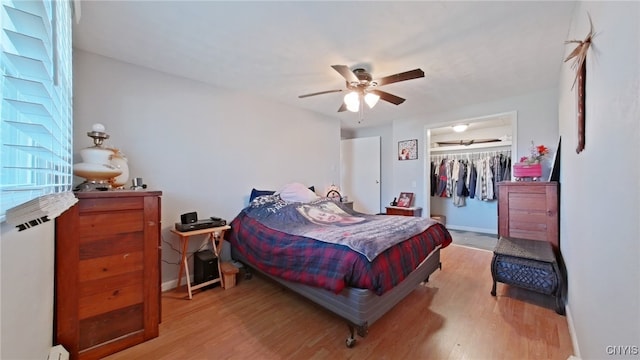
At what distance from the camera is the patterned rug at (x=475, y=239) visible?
13.7 ft

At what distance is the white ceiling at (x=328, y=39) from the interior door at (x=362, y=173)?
242 cm

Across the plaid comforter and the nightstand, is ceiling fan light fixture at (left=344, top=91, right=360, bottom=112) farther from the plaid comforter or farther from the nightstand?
the nightstand

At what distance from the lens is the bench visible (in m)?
2.11

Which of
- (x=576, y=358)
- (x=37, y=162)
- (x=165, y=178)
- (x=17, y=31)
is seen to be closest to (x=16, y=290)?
(x=37, y=162)

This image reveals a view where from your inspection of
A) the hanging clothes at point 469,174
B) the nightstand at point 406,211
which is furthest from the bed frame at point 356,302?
the hanging clothes at point 469,174

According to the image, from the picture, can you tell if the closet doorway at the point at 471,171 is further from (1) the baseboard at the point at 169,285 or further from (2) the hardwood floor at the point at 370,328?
(1) the baseboard at the point at 169,285

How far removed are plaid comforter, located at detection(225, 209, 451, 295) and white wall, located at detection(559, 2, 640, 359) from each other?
1.02m

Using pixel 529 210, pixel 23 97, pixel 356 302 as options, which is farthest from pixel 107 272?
pixel 529 210

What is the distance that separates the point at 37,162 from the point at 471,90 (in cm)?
409

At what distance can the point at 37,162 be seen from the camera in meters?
1.05

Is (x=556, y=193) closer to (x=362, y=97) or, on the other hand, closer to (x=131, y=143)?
(x=362, y=97)

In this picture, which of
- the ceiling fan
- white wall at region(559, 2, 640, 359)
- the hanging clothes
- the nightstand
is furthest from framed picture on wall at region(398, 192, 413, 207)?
white wall at region(559, 2, 640, 359)

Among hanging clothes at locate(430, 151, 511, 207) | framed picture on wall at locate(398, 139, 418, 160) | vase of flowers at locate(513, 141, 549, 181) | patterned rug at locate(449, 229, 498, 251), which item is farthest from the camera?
hanging clothes at locate(430, 151, 511, 207)

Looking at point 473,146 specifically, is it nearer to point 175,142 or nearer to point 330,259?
point 330,259
